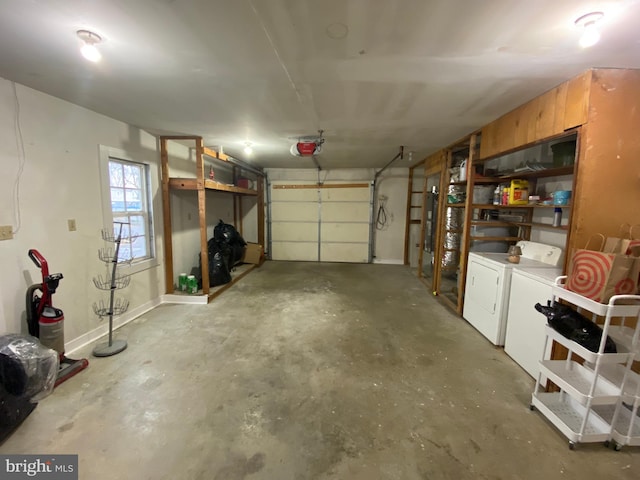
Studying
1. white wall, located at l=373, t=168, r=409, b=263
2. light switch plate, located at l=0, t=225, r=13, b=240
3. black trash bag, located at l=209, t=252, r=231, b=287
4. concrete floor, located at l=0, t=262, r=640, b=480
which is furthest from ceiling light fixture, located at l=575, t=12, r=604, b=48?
white wall, located at l=373, t=168, r=409, b=263

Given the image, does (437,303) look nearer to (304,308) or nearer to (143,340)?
(304,308)

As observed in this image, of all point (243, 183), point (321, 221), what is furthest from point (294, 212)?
point (243, 183)

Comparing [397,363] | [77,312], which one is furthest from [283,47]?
[77,312]

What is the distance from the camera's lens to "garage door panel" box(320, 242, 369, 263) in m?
6.73

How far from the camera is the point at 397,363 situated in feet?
7.99

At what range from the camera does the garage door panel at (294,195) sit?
675cm

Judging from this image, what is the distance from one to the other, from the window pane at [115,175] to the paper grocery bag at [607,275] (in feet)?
14.3

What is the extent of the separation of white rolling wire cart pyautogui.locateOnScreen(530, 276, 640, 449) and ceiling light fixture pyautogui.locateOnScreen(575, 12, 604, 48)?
136 cm

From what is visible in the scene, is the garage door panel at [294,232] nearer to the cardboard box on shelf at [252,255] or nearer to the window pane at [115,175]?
the cardboard box on shelf at [252,255]

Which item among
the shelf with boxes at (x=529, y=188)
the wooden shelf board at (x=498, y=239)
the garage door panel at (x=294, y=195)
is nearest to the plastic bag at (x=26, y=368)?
the shelf with boxes at (x=529, y=188)

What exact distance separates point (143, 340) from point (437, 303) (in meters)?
3.80

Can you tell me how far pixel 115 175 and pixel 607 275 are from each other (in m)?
4.53

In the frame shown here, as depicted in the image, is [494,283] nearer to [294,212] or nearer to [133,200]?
[133,200]

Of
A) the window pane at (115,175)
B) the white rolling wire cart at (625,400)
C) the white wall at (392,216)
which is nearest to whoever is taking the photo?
the white rolling wire cart at (625,400)
